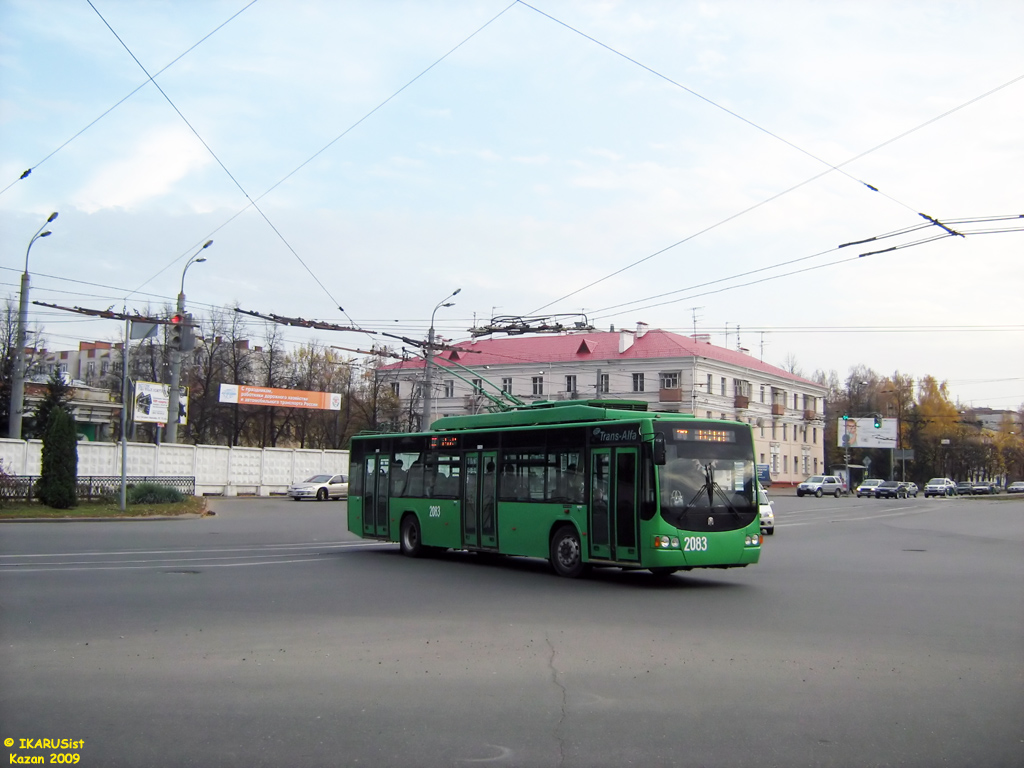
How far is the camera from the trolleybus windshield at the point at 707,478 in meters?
14.1

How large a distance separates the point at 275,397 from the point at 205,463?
8.81 metres

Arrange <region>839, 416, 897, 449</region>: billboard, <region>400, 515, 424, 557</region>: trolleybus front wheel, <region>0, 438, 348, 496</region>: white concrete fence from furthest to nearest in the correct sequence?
<region>839, 416, 897, 449</region>: billboard
<region>0, 438, 348, 496</region>: white concrete fence
<region>400, 515, 424, 557</region>: trolleybus front wheel

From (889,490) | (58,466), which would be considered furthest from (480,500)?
(889,490)

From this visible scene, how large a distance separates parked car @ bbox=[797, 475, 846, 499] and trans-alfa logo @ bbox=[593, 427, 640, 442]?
57047mm

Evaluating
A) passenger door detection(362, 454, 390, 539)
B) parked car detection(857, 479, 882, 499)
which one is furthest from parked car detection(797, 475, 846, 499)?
passenger door detection(362, 454, 390, 539)

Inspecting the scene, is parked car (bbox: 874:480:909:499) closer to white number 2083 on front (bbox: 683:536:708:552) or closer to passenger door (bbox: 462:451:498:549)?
passenger door (bbox: 462:451:498:549)

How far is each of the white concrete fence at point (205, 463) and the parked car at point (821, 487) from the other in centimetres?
3430

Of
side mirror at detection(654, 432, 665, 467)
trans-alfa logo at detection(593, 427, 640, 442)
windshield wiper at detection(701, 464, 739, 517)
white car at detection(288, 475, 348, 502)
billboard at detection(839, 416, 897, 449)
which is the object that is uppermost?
billboard at detection(839, 416, 897, 449)

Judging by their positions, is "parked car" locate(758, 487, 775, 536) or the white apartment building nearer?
"parked car" locate(758, 487, 775, 536)

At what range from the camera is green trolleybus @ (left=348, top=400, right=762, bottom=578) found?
1406cm

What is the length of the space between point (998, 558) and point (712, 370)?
47237mm

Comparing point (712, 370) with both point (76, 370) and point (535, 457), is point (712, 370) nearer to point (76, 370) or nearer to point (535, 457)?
point (535, 457)

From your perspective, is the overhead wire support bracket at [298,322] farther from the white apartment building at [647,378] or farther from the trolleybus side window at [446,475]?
the white apartment building at [647,378]

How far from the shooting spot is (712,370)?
67.8m
